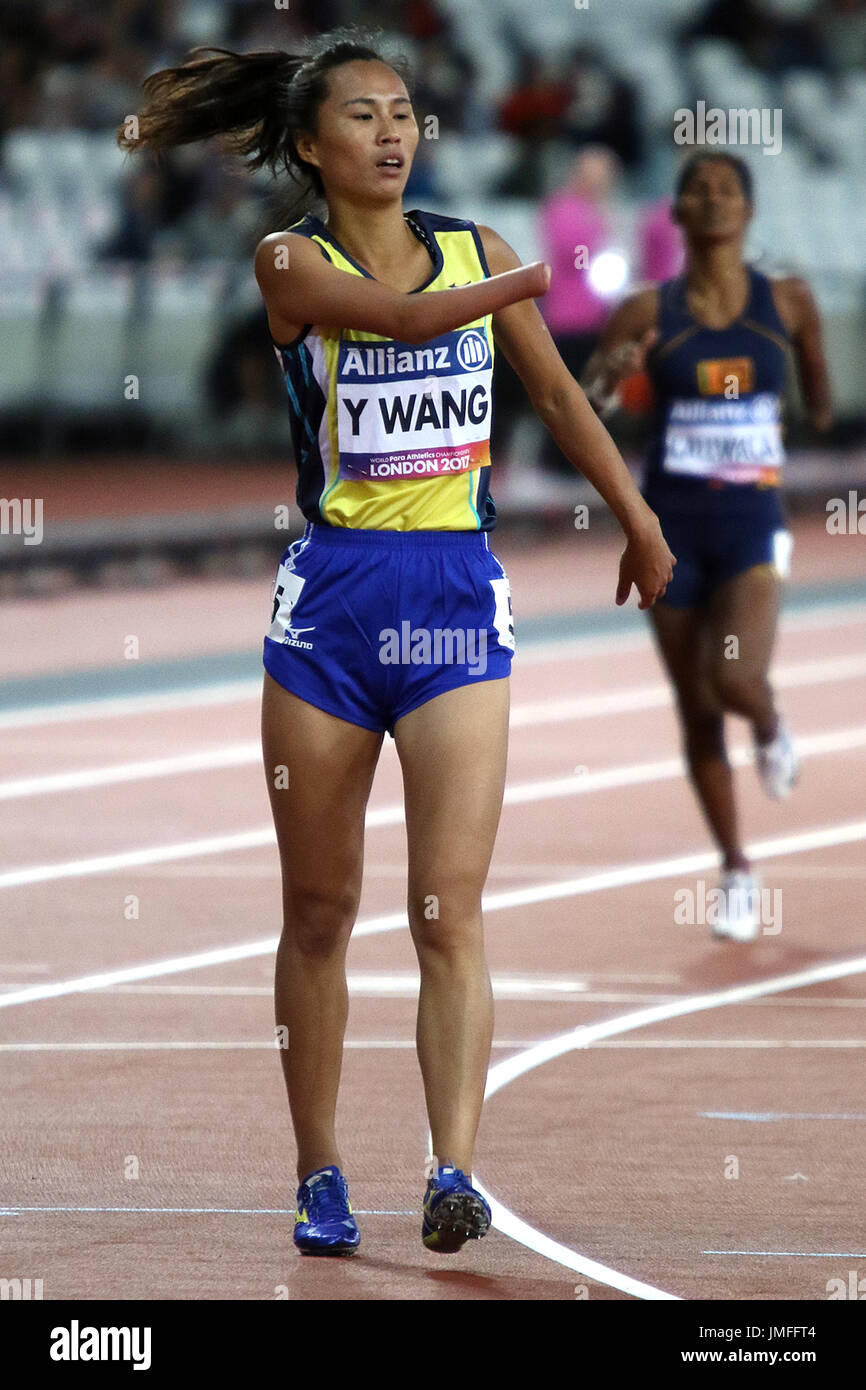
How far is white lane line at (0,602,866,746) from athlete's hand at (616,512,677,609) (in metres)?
A: 8.92

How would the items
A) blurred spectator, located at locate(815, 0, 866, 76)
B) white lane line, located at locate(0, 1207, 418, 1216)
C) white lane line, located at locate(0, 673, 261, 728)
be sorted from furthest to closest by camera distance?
blurred spectator, located at locate(815, 0, 866, 76) → white lane line, located at locate(0, 673, 261, 728) → white lane line, located at locate(0, 1207, 418, 1216)

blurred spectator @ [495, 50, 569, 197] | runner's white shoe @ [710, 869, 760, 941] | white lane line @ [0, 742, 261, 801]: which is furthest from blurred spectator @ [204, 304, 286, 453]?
runner's white shoe @ [710, 869, 760, 941]

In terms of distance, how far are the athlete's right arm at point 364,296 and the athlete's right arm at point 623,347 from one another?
10.4 feet

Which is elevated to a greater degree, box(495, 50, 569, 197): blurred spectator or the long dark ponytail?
box(495, 50, 569, 197): blurred spectator

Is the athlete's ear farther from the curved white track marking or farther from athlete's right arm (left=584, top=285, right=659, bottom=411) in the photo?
athlete's right arm (left=584, top=285, right=659, bottom=411)

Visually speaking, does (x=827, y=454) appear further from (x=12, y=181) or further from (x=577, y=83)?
(x=12, y=181)

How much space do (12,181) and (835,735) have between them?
49.3 ft

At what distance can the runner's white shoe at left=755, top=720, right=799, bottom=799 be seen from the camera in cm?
963

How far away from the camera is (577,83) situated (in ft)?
94.2

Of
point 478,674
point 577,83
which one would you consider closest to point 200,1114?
point 478,674

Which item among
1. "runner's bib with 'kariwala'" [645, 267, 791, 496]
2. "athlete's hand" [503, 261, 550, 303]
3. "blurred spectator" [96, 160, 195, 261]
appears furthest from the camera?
"blurred spectator" [96, 160, 195, 261]

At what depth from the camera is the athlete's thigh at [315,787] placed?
5359mm
